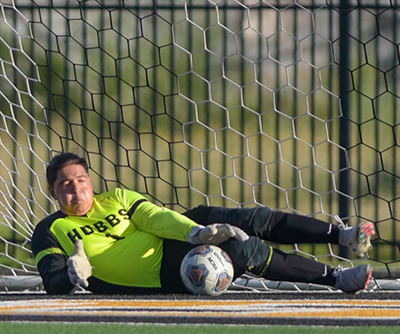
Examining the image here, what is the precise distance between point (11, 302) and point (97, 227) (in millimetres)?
479

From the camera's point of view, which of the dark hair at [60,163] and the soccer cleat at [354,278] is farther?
the dark hair at [60,163]

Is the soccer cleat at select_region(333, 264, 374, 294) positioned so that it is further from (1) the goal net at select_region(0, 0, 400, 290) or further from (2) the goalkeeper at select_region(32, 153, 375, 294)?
(1) the goal net at select_region(0, 0, 400, 290)

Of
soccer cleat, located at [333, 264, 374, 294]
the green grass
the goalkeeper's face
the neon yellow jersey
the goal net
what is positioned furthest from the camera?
the goal net

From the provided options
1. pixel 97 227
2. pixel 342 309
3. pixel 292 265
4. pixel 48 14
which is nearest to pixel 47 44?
pixel 48 14

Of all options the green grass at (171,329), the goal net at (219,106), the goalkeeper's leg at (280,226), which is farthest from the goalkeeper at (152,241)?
the goal net at (219,106)

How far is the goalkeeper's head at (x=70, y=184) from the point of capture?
3424 millimetres

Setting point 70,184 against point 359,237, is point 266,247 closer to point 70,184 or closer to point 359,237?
point 359,237

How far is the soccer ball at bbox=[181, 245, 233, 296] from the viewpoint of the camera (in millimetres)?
3123

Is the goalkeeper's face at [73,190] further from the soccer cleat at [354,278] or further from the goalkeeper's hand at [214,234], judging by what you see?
the soccer cleat at [354,278]

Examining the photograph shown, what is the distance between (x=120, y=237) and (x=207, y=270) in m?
0.47

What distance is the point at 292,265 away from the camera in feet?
10.8

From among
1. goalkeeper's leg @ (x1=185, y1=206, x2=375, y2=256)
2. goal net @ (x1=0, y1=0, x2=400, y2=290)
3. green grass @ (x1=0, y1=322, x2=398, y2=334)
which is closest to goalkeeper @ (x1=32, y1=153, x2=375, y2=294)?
goalkeeper's leg @ (x1=185, y1=206, x2=375, y2=256)

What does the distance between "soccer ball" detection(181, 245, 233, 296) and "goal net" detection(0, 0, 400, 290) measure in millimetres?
1625

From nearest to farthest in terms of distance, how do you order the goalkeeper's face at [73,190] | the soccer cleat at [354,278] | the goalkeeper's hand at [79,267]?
the goalkeeper's hand at [79,267] → the soccer cleat at [354,278] → the goalkeeper's face at [73,190]
